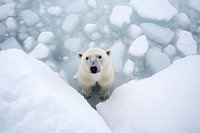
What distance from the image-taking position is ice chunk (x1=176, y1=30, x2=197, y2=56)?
2846mm

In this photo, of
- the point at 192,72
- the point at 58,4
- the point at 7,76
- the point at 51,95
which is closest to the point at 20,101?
the point at 51,95

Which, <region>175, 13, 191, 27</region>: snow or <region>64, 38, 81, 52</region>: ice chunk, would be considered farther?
<region>175, 13, 191, 27</region>: snow

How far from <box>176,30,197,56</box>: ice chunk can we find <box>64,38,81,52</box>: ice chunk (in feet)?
3.95

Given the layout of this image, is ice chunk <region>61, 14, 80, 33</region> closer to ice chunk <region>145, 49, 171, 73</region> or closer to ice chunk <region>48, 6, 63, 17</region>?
ice chunk <region>48, 6, 63, 17</region>

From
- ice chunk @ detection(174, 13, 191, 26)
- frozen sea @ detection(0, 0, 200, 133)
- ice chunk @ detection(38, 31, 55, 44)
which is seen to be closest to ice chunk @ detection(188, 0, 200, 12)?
frozen sea @ detection(0, 0, 200, 133)

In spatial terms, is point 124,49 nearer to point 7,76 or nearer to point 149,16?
point 149,16

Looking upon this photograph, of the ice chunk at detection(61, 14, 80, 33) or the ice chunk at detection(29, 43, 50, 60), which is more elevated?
the ice chunk at detection(61, 14, 80, 33)

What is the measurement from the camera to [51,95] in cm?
163

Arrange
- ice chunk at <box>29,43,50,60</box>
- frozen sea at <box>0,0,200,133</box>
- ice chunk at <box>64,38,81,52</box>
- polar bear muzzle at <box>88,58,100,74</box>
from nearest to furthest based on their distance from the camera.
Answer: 1. frozen sea at <box>0,0,200,133</box>
2. polar bear muzzle at <box>88,58,100,74</box>
3. ice chunk at <box>29,43,50,60</box>
4. ice chunk at <box>64,38,81,52</box>

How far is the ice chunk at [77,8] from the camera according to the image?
10.6 feet

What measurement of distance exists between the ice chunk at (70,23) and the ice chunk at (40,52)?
1.26 feet

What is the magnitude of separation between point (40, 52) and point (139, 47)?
1177 mm

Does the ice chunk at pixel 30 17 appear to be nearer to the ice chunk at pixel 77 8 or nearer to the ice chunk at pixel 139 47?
the ice chunk at pixel 77 8

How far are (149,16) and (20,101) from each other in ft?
6.84
